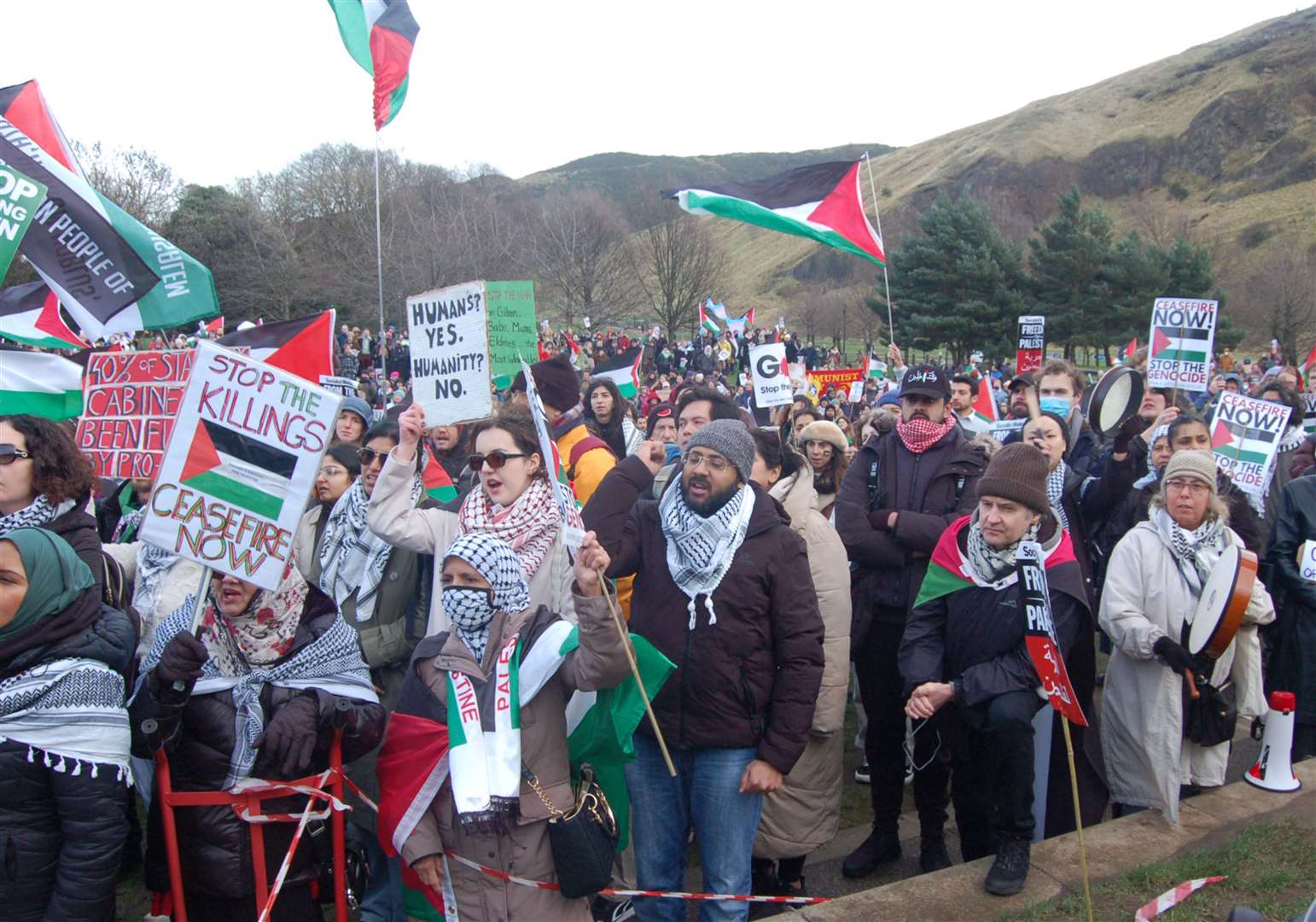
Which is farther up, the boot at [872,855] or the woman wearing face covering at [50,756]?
the woman wearing face covering at [50,756]

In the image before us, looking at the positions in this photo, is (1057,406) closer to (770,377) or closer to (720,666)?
(720,666)

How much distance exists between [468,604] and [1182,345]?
7.46 metres

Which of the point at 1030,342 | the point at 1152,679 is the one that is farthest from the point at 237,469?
the point at 1030,342

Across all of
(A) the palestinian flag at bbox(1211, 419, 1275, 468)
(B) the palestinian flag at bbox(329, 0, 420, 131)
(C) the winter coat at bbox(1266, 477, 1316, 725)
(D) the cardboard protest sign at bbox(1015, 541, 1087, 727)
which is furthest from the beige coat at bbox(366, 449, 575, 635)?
(B) the palestinian flag at bbox(329, 0, 420, 131)

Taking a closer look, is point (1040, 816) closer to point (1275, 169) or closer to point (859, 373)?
point (859, 373)

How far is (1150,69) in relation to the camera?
410ft

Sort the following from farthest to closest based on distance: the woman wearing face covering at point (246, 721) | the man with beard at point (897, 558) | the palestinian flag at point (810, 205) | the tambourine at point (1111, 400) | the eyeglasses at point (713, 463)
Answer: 1. the palestinian flag at point (810, 205)
2. the tambourine at point (1111, 400)
3. the man with beard at point (897, 558)
4. the eyeglasses at point (713, 463)
5. the woman wearing face covering at point (246, 721)

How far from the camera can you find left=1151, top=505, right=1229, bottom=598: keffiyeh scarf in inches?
183

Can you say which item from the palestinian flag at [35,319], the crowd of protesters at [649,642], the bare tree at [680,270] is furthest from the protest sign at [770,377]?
the bare tree at [680,270]

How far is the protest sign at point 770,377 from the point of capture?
35.7 feet

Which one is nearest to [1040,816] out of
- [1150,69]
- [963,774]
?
[963,774]

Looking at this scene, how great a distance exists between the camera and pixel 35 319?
7410mm

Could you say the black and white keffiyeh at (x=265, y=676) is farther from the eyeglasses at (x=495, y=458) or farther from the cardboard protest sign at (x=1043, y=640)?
the cardboard protest sign at (x=1043, y=640)

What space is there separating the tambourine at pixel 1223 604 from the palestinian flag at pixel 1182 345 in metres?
4.74
